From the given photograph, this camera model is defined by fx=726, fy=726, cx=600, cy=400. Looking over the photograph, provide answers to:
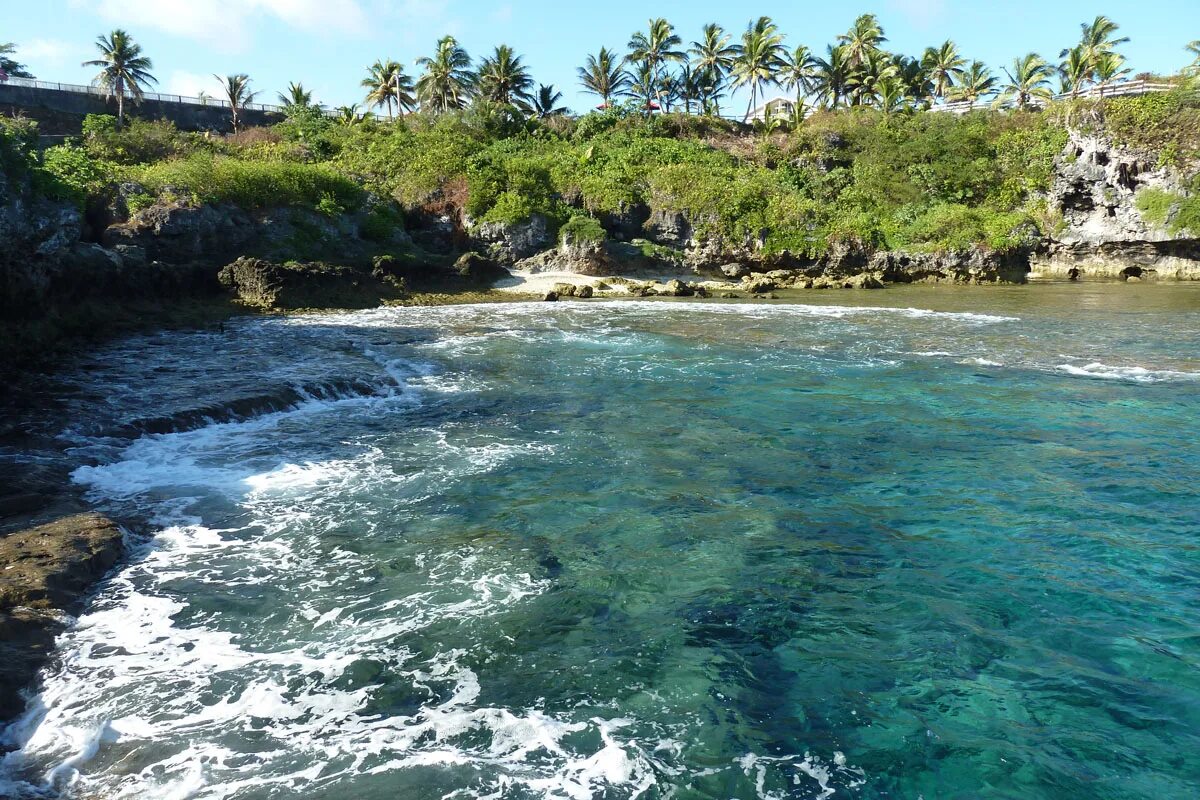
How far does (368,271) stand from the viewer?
95.6ft

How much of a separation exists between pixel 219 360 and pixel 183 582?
10.5 metres

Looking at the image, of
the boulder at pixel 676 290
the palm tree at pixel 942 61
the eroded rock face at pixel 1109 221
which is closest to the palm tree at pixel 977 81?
the palm tree at pixel 942 61

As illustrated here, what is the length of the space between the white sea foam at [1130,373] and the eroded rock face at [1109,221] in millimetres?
25588

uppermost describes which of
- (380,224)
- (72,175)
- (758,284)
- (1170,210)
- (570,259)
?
(72,175)

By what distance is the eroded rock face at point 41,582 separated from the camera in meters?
5.44

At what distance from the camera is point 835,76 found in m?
54.0

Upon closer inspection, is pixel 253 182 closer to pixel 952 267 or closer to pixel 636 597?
pixel 636 597

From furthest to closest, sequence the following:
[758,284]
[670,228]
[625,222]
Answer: [625,222], [670,228], [758,284]

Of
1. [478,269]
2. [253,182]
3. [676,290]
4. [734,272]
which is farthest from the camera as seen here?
[734,272]

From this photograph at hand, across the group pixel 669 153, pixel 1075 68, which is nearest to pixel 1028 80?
pixel 1075 68

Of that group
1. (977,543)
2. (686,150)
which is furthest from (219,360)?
(686,150)

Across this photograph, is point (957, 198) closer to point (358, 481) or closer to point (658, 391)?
point (658, 391)

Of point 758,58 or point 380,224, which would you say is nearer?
point 380,224

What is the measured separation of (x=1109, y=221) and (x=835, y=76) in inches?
971
